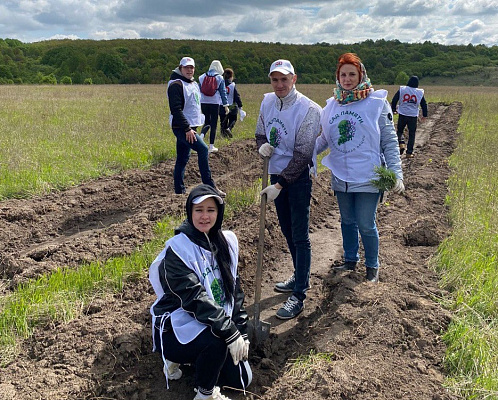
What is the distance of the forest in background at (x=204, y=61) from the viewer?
6519 cm

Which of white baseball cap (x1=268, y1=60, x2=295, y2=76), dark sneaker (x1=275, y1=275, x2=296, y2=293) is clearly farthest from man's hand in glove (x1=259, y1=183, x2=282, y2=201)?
dark sneaker (x1=275, y1=275, x2=296, y2=293)

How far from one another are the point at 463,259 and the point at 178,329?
3042 millimetres

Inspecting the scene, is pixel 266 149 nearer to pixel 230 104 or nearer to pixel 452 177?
pixel 452 177

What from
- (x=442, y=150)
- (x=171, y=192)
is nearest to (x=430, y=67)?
(x=442, y=150)

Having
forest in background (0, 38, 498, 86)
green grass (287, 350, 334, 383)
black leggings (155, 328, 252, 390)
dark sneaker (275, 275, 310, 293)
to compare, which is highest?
forest in background (0, 38, 498, 86)

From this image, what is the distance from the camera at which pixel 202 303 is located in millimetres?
2709

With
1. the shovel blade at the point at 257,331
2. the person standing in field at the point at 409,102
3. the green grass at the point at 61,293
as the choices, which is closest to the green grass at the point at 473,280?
the shovel blade at the point at 257,331

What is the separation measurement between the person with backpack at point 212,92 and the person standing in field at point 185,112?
3.43 metres

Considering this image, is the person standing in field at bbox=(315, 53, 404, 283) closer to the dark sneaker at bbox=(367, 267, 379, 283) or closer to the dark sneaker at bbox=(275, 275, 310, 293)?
the dark sneaker at bbox=(367, 267, 379, 283)

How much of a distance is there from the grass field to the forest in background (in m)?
47.9

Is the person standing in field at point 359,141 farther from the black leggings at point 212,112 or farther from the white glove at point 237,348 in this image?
the black leggings at point 212,112

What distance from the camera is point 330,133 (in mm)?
3957

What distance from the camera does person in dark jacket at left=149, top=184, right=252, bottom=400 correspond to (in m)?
2.73

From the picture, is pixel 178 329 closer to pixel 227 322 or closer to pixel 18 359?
pixel 227 322
